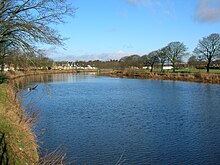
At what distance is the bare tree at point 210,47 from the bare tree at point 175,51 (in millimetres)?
8336

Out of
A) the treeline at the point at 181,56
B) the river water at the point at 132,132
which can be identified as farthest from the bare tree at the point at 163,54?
the river water at the point at 132,132

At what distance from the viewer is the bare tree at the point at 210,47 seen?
5509cm

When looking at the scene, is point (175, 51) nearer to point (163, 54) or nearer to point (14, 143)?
point (163, 54)

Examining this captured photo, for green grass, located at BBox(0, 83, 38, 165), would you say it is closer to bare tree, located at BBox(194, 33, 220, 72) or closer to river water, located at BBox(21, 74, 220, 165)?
river water, located at BBox(21, 74, 220, 165)

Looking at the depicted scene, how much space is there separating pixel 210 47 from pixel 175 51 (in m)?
11.2

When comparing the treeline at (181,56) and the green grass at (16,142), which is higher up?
the treeline at (181,56)

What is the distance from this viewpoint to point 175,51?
66.3 m

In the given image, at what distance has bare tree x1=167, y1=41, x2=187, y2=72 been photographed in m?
65.9

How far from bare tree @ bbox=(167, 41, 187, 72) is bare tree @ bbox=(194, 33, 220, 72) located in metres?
8.34

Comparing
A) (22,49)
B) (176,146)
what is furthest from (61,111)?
(176,146)

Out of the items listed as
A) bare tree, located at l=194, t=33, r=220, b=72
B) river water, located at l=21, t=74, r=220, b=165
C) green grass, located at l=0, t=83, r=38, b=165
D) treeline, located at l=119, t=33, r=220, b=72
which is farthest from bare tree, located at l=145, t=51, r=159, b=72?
green grass, located at l=0, t=83, r=38, b=165

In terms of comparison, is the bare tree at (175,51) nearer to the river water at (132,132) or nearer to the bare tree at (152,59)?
the bare tree at (152,59)

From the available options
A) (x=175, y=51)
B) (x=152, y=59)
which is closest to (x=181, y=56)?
(x=175, y=51)

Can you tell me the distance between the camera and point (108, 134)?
587 inches
